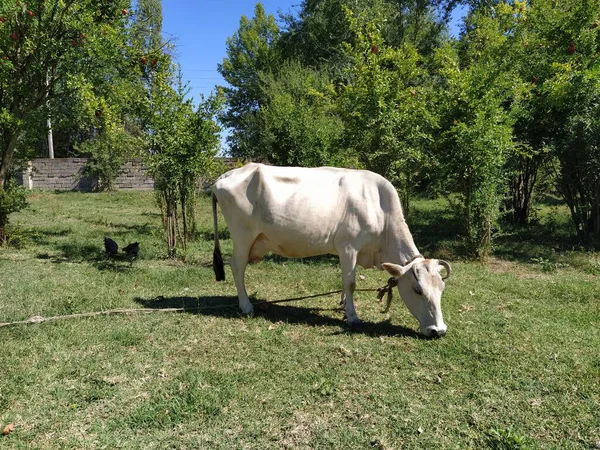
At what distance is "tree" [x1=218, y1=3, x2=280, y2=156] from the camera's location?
94.9 ft

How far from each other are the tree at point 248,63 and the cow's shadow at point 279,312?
22.3 meters

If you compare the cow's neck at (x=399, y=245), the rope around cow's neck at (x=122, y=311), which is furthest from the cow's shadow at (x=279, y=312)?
the cow's neck at (x=399, y=245)

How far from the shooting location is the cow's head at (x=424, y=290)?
16.5 feet

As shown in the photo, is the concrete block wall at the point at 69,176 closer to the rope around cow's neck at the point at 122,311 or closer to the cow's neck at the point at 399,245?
the rope around cow's neck at the point at 122,311

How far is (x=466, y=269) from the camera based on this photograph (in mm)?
8250

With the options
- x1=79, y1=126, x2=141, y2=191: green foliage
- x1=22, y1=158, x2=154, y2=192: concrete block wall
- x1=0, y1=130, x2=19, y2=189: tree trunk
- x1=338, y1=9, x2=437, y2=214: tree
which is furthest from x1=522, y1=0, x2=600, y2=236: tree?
x1=22, y1=158, x2=154, y2=192: concrete block wall

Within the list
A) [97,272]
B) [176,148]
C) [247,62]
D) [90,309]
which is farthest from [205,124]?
[247,62]

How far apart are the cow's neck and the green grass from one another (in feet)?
2.72

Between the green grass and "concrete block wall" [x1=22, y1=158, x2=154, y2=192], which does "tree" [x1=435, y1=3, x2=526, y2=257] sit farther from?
"concrete block wall" [x1=22, y1=158, x2=154, y2=192]

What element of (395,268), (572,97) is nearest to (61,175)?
(572,97)

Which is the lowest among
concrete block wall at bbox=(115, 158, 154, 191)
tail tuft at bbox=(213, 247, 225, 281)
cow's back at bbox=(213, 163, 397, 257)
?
tail tuft at bbox=(213, 247, 225, 281)

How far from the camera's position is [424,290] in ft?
16.4

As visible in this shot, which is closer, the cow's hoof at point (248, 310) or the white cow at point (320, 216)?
the white cow at point (320, 216)

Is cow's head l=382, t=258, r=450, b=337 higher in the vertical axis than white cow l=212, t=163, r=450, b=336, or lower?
lower
